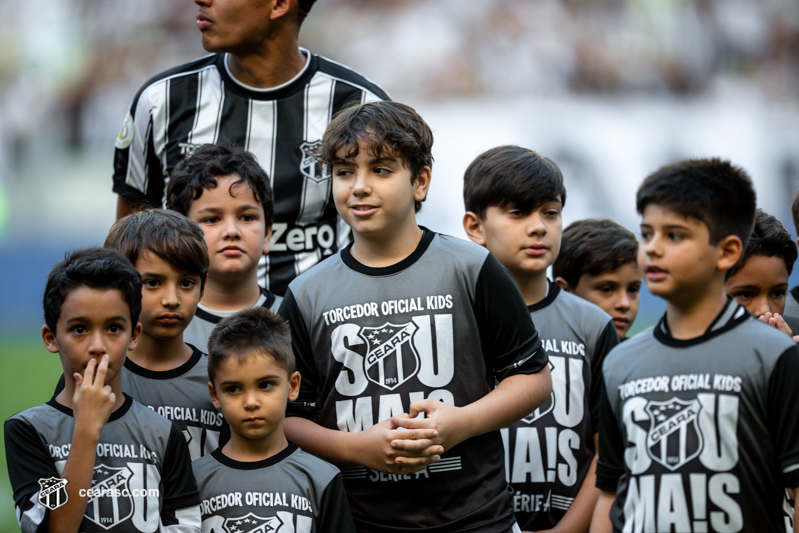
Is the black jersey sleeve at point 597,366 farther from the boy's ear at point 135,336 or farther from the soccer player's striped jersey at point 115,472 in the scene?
the boy's ear at point 135,336

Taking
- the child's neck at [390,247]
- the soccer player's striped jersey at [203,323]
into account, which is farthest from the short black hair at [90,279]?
the child's neck at [390,247]

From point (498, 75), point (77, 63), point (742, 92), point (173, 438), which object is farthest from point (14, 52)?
point (173, 438)

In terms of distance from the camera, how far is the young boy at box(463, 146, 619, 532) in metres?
3.58

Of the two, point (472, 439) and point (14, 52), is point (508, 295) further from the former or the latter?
point (14, 52)

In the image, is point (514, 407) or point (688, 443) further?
point (514, 407)

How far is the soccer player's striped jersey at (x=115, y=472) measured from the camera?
280 cm

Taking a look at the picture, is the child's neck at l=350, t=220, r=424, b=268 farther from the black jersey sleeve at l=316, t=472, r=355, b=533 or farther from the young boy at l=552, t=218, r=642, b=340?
the young boy at l=552, t=218, r=642, b=340

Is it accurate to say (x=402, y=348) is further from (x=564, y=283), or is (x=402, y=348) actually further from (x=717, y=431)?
(x=564, y=283)

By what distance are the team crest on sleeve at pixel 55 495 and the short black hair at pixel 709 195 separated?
5.98ft

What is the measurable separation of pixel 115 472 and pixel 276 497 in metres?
0.49

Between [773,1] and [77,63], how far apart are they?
10.3m

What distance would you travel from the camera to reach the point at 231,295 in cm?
375

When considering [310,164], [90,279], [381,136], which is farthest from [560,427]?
[90,279]

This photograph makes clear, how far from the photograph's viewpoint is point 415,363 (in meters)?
3.08
